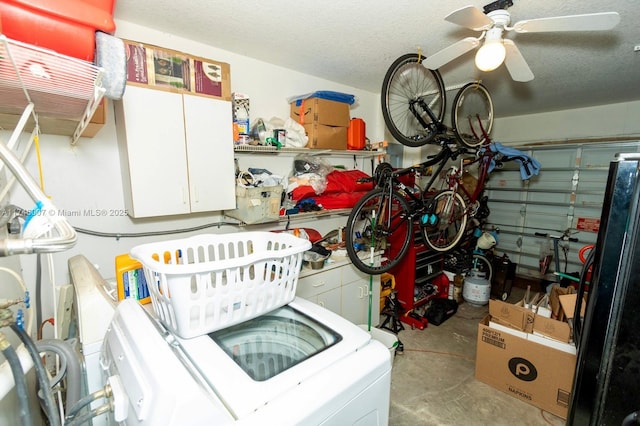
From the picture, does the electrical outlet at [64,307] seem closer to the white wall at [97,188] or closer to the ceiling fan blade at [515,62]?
the white wall at [97,188]

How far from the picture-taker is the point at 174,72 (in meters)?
1.71

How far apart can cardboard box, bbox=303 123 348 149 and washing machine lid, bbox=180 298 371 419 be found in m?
1.68

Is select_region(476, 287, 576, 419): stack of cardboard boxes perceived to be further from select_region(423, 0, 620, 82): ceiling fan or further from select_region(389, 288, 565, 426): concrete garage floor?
select_region(423, 0, 620, 82): ceiling fan

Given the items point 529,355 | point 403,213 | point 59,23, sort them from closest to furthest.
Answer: point 59,23 < point 529,355 < point 403,213

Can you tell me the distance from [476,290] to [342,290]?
1.98 meters

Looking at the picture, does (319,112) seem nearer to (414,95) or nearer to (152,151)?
(414,95)

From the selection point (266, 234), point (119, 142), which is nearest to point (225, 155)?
point (119, 142)

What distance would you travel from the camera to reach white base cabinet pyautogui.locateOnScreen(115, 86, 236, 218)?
1.62 meters

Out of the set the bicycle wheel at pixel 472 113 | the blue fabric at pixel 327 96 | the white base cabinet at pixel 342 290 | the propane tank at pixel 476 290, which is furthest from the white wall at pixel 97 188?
the propane tank at pixel 476 290

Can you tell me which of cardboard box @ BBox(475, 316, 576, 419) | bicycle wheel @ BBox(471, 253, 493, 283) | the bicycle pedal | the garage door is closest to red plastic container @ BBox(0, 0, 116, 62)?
the bicycle pedal

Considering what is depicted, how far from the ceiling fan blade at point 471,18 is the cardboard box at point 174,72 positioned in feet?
4.67

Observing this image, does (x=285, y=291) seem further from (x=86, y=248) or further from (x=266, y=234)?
(x=86, y=248)

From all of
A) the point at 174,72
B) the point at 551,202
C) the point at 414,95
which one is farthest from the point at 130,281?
the point at 551,202

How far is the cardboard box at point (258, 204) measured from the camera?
1982mm
